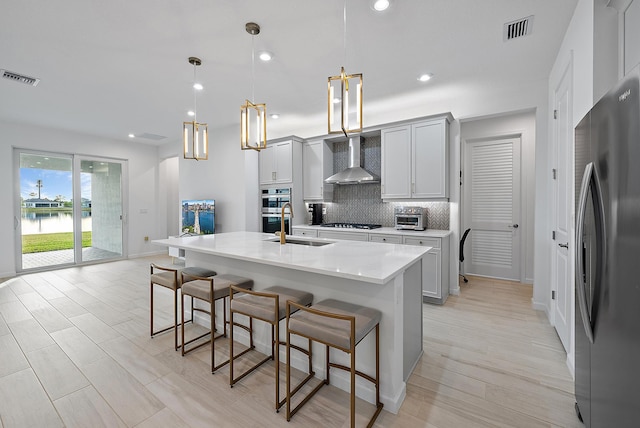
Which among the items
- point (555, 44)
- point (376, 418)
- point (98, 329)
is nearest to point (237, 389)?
point (376, 418)

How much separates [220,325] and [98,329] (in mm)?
1348

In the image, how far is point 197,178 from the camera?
6.49 m

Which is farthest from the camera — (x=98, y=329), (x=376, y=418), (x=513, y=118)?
(x=513, y=118)

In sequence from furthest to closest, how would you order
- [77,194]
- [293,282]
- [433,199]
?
[77,194] → [433,199] → [293,282]

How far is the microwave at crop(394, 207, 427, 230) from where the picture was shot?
13.0ft

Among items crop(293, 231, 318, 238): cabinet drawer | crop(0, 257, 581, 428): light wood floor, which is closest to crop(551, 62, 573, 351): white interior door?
crop(0, 257, 581, 428): light wood floor

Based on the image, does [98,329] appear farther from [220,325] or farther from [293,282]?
[293,282]

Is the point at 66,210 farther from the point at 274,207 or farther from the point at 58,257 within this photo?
the point at 274,207

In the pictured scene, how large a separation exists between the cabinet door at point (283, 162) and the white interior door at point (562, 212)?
3618 mm

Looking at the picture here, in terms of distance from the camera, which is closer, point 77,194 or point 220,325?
point 220,325

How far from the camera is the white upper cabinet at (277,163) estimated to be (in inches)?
194

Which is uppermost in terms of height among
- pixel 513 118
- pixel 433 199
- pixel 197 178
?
pixel 513 118

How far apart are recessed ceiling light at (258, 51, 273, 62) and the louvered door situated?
3.82 meters

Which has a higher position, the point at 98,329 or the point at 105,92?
the point at 105,92
